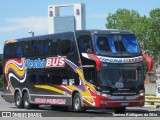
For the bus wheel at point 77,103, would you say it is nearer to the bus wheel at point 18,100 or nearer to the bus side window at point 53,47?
the bus side window at point 53,47

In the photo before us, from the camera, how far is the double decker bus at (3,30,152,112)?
2447cm

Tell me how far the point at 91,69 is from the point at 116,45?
164 cm

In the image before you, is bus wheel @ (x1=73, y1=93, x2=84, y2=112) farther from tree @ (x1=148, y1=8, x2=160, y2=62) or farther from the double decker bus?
tree @ (x1=148, y1=8, x2=160, y2=62)

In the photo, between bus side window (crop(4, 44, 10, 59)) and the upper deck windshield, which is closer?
the upper deck windshield

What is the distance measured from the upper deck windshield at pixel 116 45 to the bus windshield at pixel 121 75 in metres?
0.62

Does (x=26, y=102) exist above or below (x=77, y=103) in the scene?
below

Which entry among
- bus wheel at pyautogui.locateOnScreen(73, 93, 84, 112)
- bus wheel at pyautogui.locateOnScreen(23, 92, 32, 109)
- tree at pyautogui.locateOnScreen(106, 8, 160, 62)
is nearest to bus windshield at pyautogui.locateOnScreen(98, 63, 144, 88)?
bus wheel at pyautogui.locateOnScreen(73, 93, 84, 112)

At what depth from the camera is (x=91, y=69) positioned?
2484 cm

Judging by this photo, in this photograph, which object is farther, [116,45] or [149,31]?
[149,31]

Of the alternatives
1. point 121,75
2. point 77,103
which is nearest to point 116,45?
point 121,75

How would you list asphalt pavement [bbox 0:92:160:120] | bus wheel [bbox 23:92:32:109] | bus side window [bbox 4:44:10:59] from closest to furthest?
asphalt pavement [bbox 0:92:160:120], bus wheel [bbox 23:92:32:109], bus side window [bbox 4:44:10:59]

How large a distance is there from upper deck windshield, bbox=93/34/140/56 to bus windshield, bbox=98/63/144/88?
2.02ft

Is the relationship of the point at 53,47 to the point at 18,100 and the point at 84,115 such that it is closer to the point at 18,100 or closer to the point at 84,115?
the point at 84,115

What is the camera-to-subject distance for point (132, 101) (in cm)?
2489
